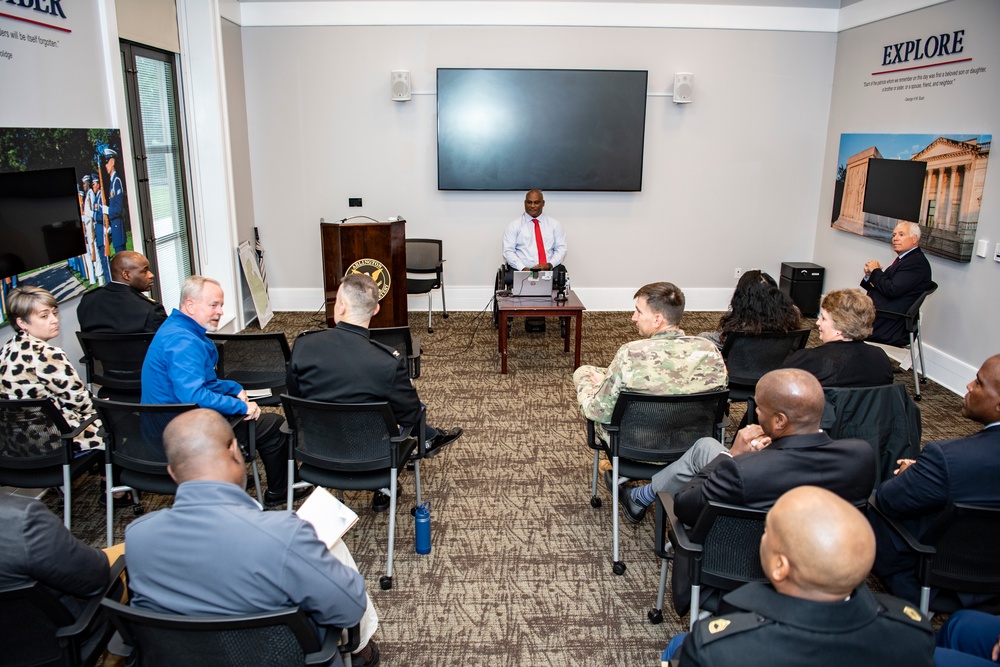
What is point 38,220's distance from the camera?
4340mm

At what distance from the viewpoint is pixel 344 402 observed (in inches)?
127

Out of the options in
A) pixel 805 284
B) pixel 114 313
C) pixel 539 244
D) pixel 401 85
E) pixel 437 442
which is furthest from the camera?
pixel 805 284

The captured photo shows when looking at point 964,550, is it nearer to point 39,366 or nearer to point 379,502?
point 379,502

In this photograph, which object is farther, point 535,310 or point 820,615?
point 535,310

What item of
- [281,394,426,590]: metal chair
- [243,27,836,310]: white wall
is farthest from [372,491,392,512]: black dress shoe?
[243,27,836,310]: white wall

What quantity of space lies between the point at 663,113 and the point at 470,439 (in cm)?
476

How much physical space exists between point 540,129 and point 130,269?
4699 millimetres

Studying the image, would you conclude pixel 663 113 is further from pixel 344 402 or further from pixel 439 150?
A: pixel 344 402

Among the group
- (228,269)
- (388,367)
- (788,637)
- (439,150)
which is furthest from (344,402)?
(439,150)

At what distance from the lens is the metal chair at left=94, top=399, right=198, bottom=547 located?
304cm

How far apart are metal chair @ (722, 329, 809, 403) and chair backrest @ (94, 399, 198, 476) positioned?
9.68ft

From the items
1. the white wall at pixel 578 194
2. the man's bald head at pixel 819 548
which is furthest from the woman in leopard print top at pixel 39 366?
the white wall at pixel 578 194

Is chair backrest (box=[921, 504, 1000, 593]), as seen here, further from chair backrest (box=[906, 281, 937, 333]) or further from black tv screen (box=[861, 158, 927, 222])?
black tv screen (box=[861, 158, 927, 222])

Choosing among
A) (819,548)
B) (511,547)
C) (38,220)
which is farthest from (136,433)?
(819,548)
